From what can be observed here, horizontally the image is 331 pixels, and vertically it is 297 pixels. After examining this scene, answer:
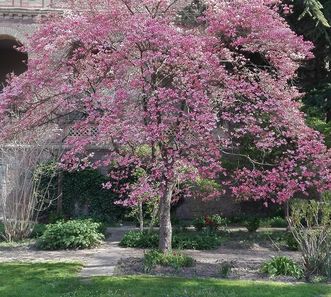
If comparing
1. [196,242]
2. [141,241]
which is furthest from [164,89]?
[196,242]

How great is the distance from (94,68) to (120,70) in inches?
20.9

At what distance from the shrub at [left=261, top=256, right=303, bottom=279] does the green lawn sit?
0.57m

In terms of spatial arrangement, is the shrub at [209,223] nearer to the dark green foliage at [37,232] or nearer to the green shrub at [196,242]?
the green shrub at [196,242]

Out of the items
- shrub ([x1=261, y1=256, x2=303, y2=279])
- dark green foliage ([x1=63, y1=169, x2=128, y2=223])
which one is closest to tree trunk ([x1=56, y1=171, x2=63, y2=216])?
dark green foliage ([x1=63, y1=169, x2=128, y2=223])

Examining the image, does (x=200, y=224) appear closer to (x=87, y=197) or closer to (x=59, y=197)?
(x=87, y=197)

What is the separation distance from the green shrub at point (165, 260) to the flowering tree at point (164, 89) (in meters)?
1.05

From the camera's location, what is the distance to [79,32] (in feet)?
25.9

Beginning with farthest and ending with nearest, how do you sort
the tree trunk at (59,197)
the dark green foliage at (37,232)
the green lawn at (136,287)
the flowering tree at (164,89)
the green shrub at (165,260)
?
the tree trunk at (59,197)
the dark green foliage at (37,232)
the green shrub at (165,260)
the flowering tree at (164,89)
the green lawn at (136,287)

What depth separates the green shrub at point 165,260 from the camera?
27.2 ft

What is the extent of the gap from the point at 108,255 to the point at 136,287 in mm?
2833

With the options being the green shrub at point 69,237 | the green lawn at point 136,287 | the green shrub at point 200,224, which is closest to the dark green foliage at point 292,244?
the green shrub at point 200,224

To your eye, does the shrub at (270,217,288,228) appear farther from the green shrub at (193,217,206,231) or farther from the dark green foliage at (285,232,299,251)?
the dark green foliage at (285,232,299,251)

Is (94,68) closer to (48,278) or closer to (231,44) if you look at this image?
(231,44)

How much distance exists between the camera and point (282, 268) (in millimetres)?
8164
